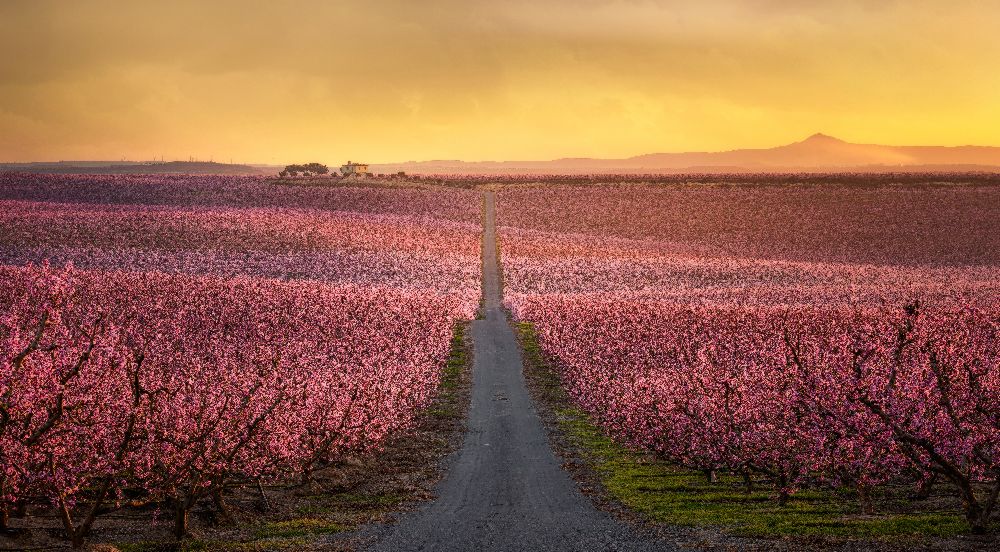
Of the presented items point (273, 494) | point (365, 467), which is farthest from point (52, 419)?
point (365, 467)

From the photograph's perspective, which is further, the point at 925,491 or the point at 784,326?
the point at 784,326

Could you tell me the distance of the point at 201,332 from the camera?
49.9 m

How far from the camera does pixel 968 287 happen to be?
7875cm

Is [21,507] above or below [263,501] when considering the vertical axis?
above

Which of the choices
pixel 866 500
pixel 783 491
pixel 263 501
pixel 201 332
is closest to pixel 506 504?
pixel 263 501

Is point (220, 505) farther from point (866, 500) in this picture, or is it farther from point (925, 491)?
point (925, 491)

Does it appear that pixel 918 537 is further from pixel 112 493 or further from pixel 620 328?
pixel 620 328

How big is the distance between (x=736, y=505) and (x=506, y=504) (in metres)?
7.07

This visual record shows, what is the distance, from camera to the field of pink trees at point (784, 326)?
88.6 feet

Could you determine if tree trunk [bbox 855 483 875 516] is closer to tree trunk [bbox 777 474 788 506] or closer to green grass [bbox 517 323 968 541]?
green grass [bbox 517 323 968 541]

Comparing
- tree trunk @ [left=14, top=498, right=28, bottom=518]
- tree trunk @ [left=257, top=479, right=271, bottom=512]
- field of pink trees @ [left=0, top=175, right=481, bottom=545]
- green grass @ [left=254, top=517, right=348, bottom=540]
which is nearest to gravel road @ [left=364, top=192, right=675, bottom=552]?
green grass @ [left=254, top=517, right=348, bottom=540]

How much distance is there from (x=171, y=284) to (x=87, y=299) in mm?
7265

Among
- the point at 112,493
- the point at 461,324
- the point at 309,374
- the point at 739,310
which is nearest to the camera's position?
the point at 112,493

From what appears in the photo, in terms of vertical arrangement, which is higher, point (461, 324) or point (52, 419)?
point (52, 419)
